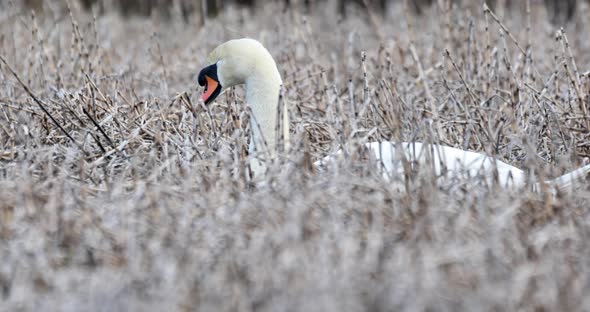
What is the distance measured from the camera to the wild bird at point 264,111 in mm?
3199

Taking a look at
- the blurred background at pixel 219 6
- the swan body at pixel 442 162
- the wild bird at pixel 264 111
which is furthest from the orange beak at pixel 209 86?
the blurred background at pixel 219 6

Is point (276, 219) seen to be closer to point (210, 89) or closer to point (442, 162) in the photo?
point (442, 162)

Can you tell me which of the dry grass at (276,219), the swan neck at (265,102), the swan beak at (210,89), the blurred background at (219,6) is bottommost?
the dry grass at (276,219)

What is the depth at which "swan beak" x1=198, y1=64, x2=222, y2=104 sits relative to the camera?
353 cm

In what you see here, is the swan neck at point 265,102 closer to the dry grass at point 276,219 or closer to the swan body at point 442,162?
the dry grass at point 276,219

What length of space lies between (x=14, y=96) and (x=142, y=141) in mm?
1175

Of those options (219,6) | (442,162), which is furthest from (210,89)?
(219,6)

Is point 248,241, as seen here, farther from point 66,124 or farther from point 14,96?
point 14,96

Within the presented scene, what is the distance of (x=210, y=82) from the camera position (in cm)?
355

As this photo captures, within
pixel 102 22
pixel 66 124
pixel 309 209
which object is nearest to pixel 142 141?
pixel 66 124

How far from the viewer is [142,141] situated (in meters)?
3.80

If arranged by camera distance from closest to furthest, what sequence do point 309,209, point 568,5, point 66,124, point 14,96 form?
point 309,209, point 66,124, point 14,96, point 568,5

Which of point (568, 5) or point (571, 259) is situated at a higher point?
point (568, 5)

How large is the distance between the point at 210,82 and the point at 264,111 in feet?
0.85
